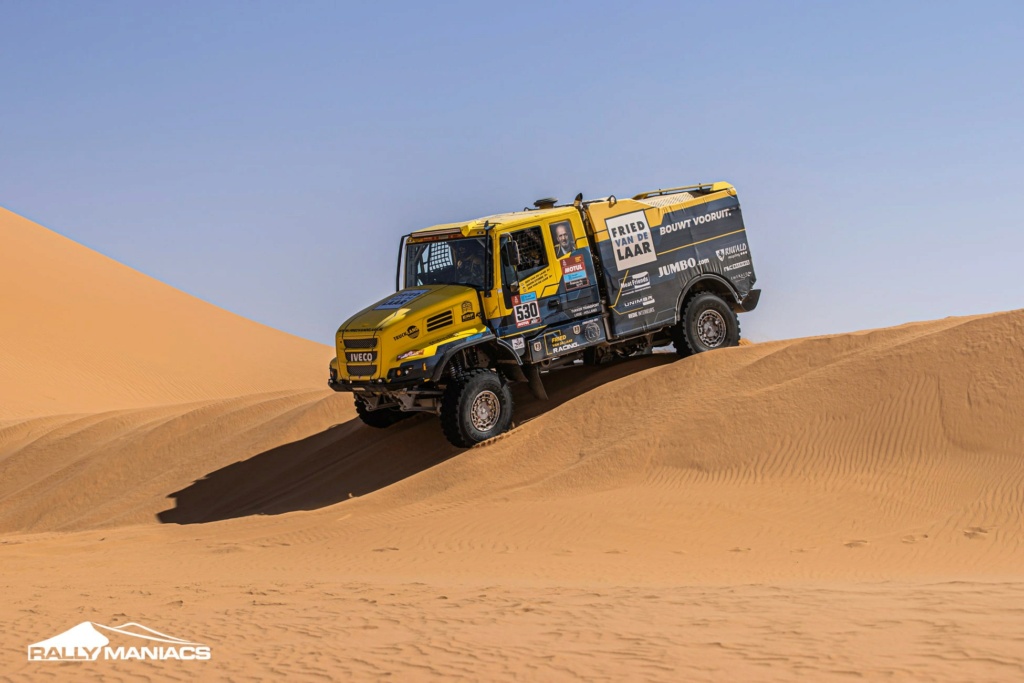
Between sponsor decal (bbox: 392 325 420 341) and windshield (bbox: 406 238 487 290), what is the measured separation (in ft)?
3.78

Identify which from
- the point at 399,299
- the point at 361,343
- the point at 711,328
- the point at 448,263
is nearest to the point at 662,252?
the point at 711,328

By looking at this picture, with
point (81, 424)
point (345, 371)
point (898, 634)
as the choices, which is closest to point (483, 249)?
point (345, 371)

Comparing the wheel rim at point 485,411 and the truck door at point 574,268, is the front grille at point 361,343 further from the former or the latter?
the truck door at point 574,268

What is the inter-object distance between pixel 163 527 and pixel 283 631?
7654 millimetres

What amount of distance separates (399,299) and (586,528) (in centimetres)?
500

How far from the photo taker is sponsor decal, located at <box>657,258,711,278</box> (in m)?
17.3

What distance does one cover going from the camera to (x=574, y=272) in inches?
646

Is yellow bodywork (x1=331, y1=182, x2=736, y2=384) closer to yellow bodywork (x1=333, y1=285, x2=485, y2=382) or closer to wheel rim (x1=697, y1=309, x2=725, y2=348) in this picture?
yellow bodywork (x1=333, y1=285, x2=485, y2=382)

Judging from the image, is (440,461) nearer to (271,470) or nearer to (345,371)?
(345,371)

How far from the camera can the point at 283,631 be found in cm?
897

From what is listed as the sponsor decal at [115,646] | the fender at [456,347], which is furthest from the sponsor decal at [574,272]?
the sponsor decal at [115,646]

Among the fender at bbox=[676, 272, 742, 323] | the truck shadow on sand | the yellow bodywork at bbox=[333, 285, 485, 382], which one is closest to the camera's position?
the yellow bodywork at bbox=[333, 285, 485, 382]

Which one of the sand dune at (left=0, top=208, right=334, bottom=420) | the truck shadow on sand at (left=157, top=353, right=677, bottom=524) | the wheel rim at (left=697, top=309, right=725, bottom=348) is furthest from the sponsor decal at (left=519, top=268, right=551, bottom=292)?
the sand dune at (left=0, top=208, right=334, bottom=420)

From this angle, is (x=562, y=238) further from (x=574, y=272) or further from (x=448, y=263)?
(x=448, y=263)
